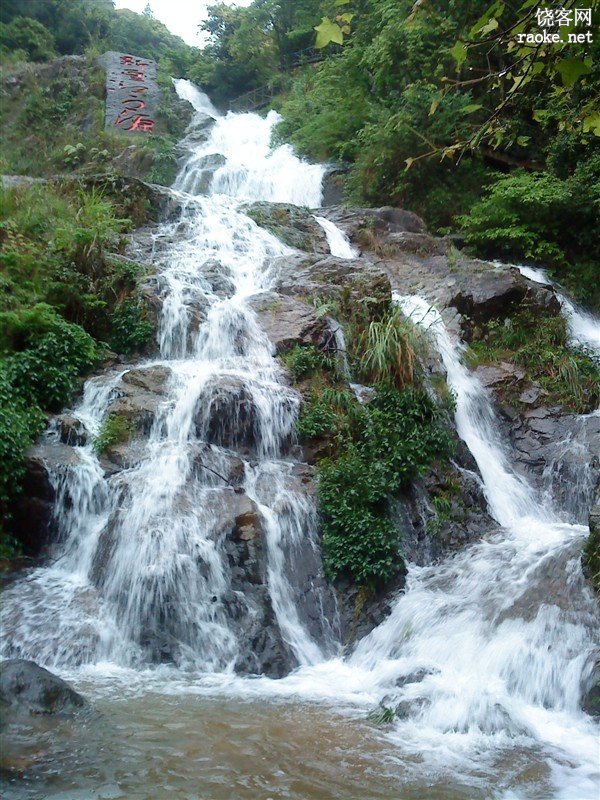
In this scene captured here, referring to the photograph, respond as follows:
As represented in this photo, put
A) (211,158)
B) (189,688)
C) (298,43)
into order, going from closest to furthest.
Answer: (189,688) → (211,158) → (298,43)

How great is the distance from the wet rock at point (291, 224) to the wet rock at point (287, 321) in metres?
3.26

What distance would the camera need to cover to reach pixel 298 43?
25906 mm

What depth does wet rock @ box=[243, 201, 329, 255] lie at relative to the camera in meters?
13.4

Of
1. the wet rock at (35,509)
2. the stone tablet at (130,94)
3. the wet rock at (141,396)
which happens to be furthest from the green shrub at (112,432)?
the stone tablet at (130,94)

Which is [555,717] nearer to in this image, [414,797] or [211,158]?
[414,797]

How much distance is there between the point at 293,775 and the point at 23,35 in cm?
2659

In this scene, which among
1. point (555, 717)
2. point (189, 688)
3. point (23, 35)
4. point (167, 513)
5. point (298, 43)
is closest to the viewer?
point (555, 717)

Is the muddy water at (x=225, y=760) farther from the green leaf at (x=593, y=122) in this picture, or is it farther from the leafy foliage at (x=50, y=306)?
the green leaf at (x=593, y=122)

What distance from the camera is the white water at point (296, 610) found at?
4.88 meters

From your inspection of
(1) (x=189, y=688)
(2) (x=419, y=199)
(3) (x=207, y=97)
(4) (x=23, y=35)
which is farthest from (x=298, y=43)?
(1) (x=189, y=688)

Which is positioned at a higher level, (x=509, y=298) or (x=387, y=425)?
(x=509, y=298)

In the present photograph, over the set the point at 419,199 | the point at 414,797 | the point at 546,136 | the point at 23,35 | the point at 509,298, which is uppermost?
the point at 23,35

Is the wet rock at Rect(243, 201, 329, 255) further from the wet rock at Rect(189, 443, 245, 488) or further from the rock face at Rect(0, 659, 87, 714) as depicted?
the rock face at Rect(0, 659, 87, 714)

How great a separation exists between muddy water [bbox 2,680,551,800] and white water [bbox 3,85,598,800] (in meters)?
0.10
